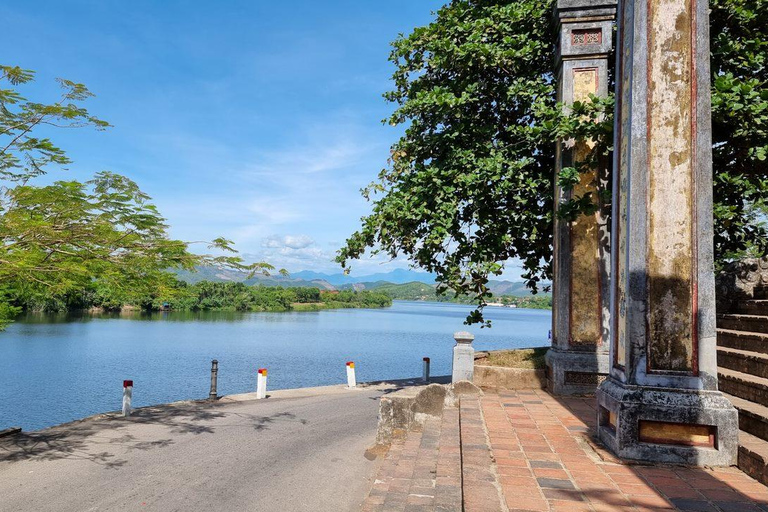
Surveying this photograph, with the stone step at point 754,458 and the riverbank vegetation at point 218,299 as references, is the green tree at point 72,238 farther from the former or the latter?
the stone step at point 754,458

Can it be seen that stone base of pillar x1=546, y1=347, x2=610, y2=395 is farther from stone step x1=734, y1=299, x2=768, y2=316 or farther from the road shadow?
the road shadow

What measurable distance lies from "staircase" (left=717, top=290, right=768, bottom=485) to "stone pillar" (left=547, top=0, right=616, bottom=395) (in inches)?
74.1

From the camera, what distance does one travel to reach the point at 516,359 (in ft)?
32.6

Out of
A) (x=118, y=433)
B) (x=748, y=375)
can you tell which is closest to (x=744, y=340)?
(x=748, y=375)

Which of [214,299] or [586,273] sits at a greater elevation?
[586,273]

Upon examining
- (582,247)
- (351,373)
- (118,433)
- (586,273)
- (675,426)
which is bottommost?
Result: (118,433)

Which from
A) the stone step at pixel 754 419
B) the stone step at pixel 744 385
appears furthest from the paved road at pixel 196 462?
the stone step at pixel 744 385

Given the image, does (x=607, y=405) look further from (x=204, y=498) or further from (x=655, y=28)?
(x=204, y=498)

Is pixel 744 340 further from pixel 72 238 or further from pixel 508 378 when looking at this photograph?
pixel 72 238

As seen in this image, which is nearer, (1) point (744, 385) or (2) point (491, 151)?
(1) point (744, 385)

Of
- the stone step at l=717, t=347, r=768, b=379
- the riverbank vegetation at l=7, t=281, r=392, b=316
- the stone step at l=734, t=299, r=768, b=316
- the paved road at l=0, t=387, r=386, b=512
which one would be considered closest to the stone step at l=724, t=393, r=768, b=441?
the stone step at l=717, t=347, r=768, b=379

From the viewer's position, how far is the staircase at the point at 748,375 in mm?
4566

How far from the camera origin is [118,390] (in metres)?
20.0

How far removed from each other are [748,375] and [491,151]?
6.01 metres
